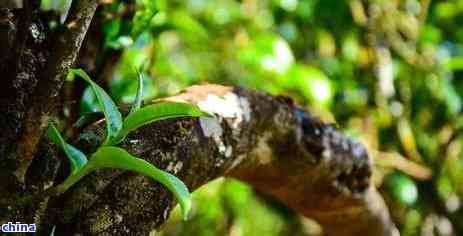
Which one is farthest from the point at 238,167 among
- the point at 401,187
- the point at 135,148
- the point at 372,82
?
the point at 372,82

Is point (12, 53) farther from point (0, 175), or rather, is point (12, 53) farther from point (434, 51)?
point (434, 51)

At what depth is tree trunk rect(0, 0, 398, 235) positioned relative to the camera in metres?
0.45

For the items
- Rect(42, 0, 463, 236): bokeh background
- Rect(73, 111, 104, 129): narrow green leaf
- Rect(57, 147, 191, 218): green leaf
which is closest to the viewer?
Rect(57, 147, 191, 218): green leaf

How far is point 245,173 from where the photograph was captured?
743 millimetres

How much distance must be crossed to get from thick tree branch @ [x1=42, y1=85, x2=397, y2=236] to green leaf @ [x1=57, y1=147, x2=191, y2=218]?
0.06 meters

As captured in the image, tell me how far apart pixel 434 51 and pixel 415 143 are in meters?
0.22

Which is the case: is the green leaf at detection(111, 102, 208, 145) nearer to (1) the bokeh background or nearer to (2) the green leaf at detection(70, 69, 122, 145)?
(2) the green leaf at detection(70, 69, 122, 145)

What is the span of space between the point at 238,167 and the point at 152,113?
245 mm

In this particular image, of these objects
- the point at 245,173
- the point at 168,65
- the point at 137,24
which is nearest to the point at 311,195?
the point at 245,173

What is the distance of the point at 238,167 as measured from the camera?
0.70 meters

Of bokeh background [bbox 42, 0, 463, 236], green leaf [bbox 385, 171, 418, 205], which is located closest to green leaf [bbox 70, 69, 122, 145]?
bokeh background [bbox 42, 0, 463, 236]

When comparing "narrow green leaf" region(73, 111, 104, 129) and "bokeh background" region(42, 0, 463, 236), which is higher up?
"narrow green leaf" region(73, 111, 104, 129)

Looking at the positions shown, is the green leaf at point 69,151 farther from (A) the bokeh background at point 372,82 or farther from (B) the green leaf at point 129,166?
(A) the bokeh background at point 372,82

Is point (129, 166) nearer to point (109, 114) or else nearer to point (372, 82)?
point (109, 114)
